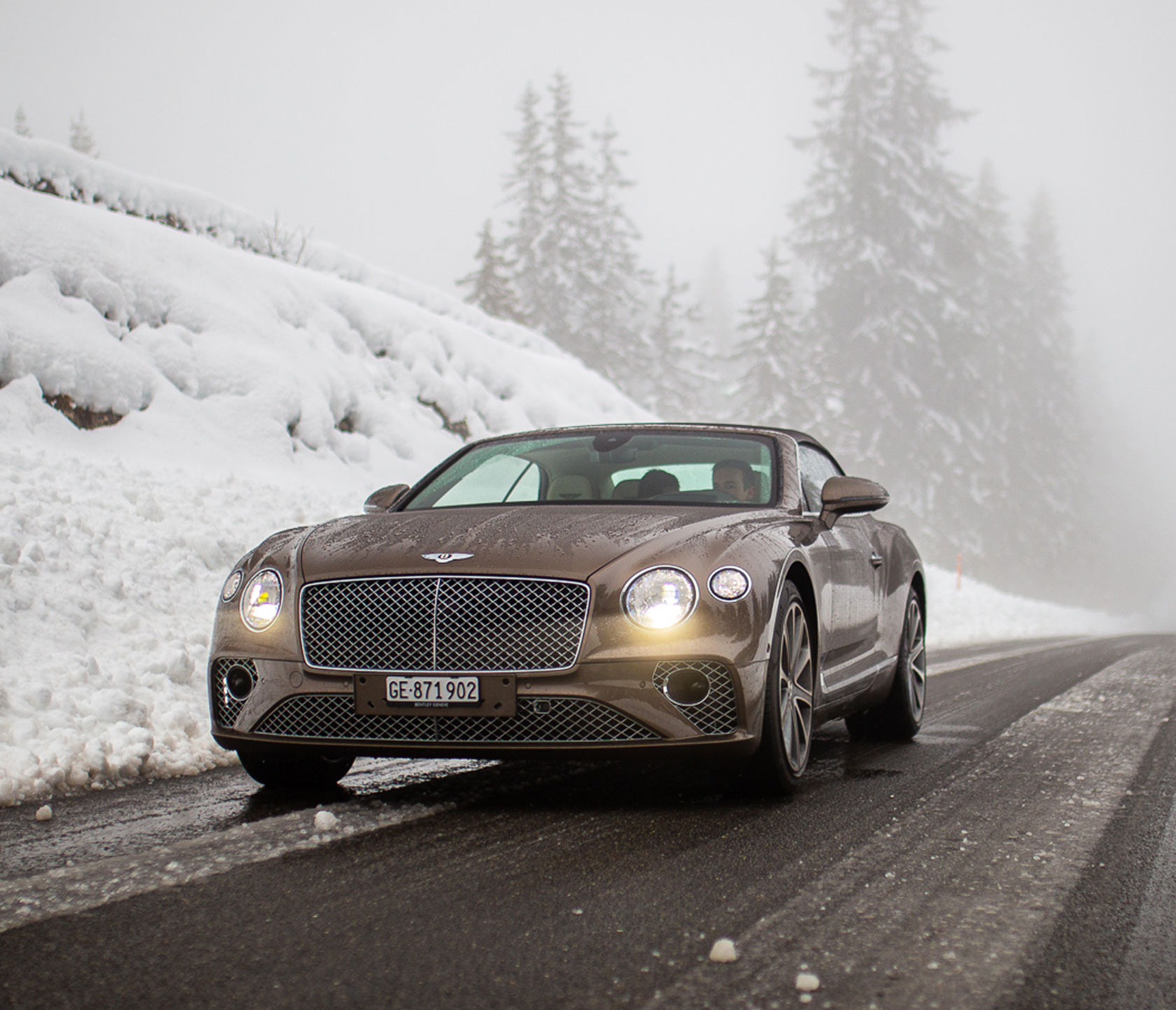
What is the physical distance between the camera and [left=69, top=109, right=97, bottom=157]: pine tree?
2146 inches

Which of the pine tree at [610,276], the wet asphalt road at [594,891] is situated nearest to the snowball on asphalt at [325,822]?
the wet asphalt road at [594,891]

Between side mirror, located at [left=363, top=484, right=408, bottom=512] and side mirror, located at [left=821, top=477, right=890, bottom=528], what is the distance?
1.94 metres

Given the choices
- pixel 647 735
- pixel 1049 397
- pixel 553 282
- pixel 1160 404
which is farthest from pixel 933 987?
pixel 1160 404

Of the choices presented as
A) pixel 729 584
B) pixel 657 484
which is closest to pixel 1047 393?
pixel 657 484

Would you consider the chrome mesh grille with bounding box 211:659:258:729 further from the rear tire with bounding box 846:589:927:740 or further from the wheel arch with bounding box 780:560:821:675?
the rear tire with bounding box 846:589:927:740

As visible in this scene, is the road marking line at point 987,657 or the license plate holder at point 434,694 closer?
the license plate holder at point 434,694

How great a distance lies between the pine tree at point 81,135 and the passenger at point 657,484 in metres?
55.3

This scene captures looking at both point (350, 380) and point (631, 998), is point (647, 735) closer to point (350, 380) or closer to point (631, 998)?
point (631, 998)

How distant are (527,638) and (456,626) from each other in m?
0.25

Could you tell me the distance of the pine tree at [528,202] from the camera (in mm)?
45094

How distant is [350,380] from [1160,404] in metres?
109

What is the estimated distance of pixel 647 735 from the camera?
4004 mm

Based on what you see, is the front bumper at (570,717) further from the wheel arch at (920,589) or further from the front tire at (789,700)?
the wheel arch at (920,589)

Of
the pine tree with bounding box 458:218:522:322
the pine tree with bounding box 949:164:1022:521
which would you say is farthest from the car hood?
the pine tree with bounding box 949:164:1022:521
